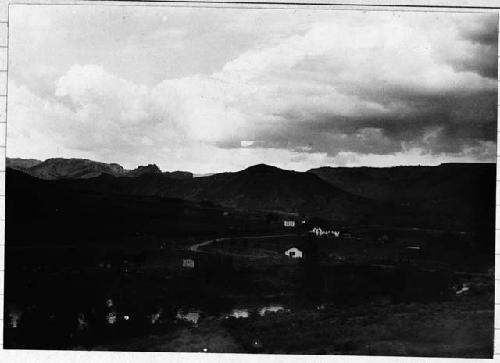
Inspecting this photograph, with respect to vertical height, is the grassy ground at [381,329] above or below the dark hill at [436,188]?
below

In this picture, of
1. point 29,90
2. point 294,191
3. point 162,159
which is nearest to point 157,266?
point 162,159

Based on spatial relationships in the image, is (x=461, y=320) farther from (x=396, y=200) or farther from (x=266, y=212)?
(x=266, y=212)

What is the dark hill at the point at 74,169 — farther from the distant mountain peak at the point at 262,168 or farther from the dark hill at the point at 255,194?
the distant mountain peak at the point at 262,168

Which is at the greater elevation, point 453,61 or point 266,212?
point 453,61

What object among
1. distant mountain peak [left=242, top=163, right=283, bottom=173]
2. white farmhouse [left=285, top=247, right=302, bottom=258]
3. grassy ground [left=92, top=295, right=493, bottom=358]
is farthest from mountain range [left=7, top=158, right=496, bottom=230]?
grassy ground [left=92, top=295, right=493, bottom=358]

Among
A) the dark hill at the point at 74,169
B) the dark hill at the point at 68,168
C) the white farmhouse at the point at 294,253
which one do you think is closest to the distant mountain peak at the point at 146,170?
the dark hill at the point at 74,169

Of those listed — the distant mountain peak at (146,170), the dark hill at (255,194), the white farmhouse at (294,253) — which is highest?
the distant mountain peak at (146,170)

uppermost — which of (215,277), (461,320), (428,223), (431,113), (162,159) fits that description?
(431,113)

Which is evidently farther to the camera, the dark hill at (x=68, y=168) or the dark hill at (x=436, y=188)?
the dark hill at (x=68, y=168)
